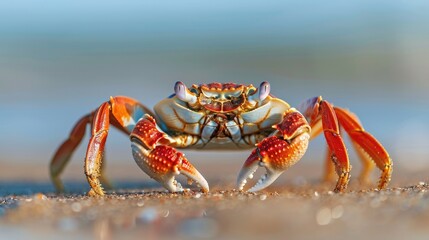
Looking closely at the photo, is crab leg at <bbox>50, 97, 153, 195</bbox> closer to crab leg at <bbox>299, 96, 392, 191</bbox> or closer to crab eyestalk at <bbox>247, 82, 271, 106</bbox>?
crab eyestalk at <bbox>247, 82, 271, 106</bbox>

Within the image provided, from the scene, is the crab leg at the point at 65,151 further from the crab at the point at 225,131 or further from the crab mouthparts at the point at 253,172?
the crab mouthparts at the point at 253,172

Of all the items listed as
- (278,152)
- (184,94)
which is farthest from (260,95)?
(278,152)

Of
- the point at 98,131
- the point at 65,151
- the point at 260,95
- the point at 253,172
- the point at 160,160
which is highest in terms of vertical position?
the point at 260,95

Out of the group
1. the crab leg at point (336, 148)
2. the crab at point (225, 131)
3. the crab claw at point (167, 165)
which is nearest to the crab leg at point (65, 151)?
the crab at point (225, 131)

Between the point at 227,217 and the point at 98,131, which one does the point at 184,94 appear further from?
the point at 227,217

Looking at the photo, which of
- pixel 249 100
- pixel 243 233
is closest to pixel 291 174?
pixel 249 100

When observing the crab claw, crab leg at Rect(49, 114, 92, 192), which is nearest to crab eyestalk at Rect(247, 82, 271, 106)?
the crab claw

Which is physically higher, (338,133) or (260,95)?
(260,95)
